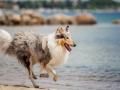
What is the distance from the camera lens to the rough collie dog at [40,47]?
10.3 meters

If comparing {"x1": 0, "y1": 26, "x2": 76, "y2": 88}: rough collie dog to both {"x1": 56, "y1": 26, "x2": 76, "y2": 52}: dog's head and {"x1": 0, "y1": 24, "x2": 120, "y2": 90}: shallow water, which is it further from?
{"x1": 0, "y1": 24, "x2": 120, "y2": 90}: shallow water

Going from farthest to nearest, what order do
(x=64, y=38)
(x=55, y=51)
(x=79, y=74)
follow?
(x=79, y=74) < (x=55, y=51) < (x=64, y=38)

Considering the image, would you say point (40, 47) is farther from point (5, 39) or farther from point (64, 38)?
point (5, 39)

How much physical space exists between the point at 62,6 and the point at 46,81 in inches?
6566

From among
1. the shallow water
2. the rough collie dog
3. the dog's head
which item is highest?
the dog's head

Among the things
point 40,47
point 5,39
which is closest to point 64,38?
point 40,47

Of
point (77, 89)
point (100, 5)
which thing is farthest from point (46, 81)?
point (100, 5)

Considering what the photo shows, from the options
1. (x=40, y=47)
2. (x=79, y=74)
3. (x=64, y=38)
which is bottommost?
(x=79, y=74)

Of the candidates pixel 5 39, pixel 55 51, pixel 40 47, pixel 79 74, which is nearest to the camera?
pixel 55 51

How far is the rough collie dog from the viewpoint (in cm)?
1032

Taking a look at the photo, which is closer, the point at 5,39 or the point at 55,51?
the point at 55,51

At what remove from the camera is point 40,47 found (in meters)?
10.7

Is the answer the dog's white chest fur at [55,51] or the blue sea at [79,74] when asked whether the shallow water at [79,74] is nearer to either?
the blue sea at [79,74]

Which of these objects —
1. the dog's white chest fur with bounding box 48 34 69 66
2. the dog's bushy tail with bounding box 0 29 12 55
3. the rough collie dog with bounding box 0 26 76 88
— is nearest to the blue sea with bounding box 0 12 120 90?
the rough collie dog with bounding box 0 26 76 88
